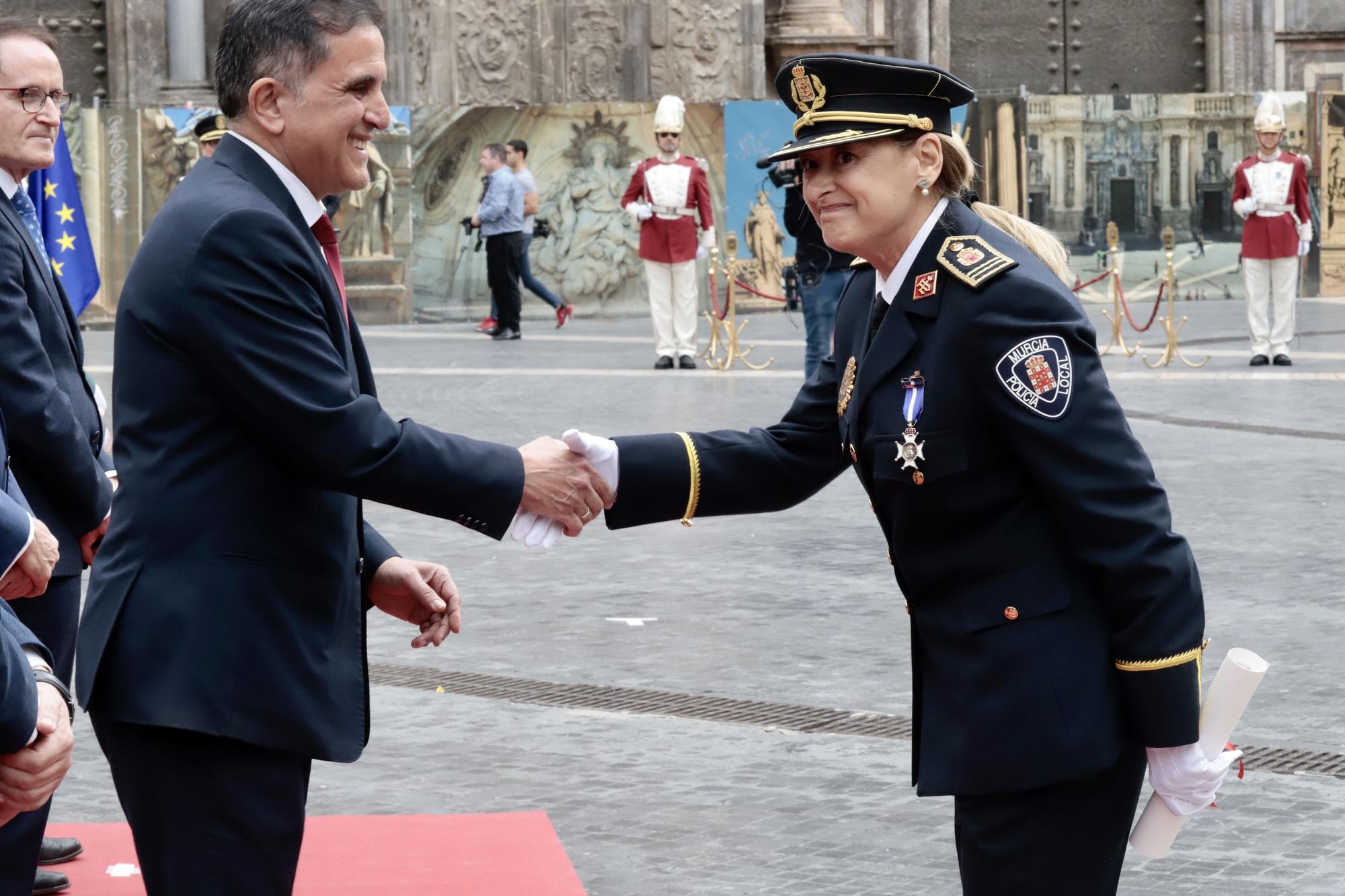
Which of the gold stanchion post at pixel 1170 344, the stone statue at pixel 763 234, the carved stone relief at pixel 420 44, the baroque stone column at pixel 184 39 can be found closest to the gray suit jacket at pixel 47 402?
the gold stanchion post at pixel 1170 344

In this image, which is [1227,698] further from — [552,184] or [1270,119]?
[552,184]

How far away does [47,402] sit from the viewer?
13.3ft

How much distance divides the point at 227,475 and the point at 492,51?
21.8m

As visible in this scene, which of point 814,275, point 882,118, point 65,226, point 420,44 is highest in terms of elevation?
point 420,44

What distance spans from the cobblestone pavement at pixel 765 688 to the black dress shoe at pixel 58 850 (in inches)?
14.5

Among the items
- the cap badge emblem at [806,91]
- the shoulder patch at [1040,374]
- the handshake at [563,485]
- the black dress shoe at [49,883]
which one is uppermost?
the cap badge emblem at [806,91]

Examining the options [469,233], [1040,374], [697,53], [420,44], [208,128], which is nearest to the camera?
[1040,374]

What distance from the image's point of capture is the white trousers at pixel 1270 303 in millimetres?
16203

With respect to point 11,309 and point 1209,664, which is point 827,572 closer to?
point 1209,664

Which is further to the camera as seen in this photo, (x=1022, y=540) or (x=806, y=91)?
(x=806, y=91)

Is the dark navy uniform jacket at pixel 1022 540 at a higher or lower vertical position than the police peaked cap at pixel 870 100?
lower

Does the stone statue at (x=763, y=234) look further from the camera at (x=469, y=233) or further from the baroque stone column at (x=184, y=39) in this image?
the baroque stone column at (x=184, y=39)

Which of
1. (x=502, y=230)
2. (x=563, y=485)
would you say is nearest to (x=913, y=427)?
(x=563, y=485)

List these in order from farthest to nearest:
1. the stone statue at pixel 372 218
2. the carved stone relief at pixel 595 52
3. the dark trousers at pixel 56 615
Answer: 1. the carved stone relief at pixel 595 52
2. the stone statue at pixel 372 218
3. the dark trousers at pixel 56 615
